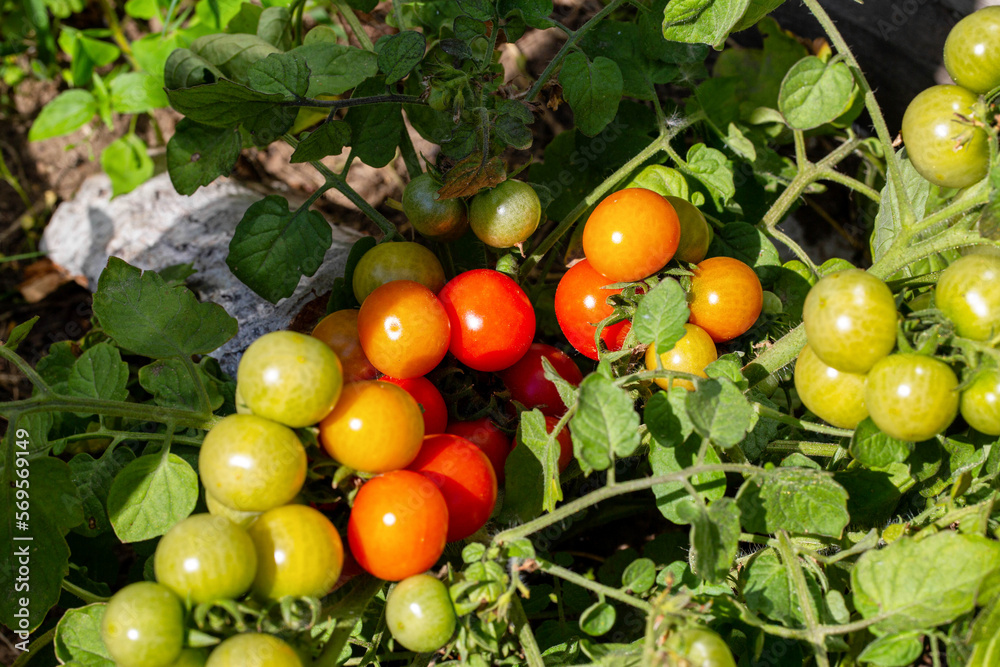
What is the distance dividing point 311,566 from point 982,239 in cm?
104

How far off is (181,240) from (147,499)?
104 cm

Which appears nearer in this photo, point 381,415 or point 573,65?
point 381,415

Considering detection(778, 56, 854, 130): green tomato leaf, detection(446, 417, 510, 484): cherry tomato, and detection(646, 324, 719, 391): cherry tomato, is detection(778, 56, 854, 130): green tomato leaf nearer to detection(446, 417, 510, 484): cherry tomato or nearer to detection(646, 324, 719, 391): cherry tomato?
detection(646, 324, 719, 391): cherry tomato

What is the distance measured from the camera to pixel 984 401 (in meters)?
0.95

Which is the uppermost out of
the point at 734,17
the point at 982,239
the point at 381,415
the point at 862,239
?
the point at 734,17

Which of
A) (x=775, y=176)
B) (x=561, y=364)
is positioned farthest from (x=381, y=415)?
(x=775, y=176)

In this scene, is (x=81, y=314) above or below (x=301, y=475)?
below

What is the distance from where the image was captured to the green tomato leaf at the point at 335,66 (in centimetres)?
139

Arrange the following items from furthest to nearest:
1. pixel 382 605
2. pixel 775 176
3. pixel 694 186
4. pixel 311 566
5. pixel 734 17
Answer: pixel 775 176 → pixel 694 186 → pixel 382 605 → pixel 734 17 → pixel 311 566

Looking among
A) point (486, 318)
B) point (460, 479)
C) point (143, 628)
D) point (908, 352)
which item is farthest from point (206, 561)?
point (908, 352)

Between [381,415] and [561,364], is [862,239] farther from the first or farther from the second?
[381,415]

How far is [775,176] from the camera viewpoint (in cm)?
175

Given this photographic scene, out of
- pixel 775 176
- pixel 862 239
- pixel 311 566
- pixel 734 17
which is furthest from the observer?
pixel 862 239

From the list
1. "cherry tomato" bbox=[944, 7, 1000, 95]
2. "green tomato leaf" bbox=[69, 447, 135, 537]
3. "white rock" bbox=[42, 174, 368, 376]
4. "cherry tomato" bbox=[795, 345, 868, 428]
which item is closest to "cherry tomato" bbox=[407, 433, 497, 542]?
"cherry tomato" bbox=[795, 345, 868, 428]
